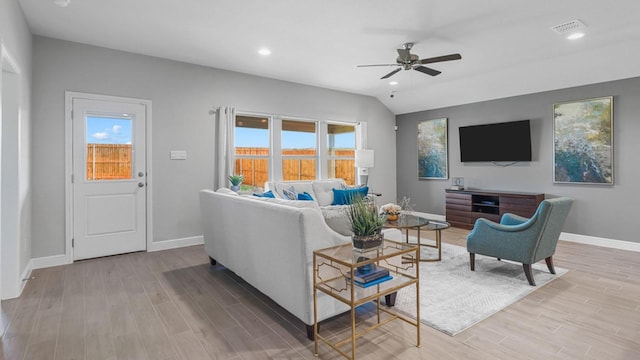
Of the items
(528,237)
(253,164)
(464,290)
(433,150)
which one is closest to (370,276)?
(464,290)

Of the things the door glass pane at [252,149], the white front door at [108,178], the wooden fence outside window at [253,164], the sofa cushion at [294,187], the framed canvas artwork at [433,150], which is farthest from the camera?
the framed canvas artwork at [433,150]

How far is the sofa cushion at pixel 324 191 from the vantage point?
566 cm

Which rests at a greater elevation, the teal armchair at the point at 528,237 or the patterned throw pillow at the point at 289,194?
the patterned throw pillow at the point at 289,194

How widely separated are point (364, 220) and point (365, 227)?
0.15ft

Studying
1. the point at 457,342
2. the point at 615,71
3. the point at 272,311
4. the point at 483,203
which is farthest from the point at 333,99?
the point at 457,342

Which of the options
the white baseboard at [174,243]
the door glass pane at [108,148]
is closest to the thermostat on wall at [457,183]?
the white baseboard at [174,243]

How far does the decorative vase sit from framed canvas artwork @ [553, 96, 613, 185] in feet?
15.4

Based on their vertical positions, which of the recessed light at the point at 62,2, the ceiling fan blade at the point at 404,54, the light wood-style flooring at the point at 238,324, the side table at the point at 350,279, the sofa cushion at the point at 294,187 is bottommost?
the light wood-style flooring at the point at 238,324

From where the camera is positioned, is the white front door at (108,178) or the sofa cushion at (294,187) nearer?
the white front door at (108,178)

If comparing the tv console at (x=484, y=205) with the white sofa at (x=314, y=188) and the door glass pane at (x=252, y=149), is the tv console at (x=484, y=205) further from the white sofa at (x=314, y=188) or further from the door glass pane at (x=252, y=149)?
the door glass pane at (x=252, y=149)

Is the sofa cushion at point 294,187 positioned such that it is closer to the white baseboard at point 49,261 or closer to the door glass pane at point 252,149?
the door glass pane at point 252,149

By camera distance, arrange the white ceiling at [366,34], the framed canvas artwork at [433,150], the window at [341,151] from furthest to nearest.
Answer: the framed canvas artwork at [433,150]
the window at [341,151]
the white ceiling at [366,34]

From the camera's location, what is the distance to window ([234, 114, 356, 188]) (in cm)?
564

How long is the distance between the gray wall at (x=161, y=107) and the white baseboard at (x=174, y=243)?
6 cm
